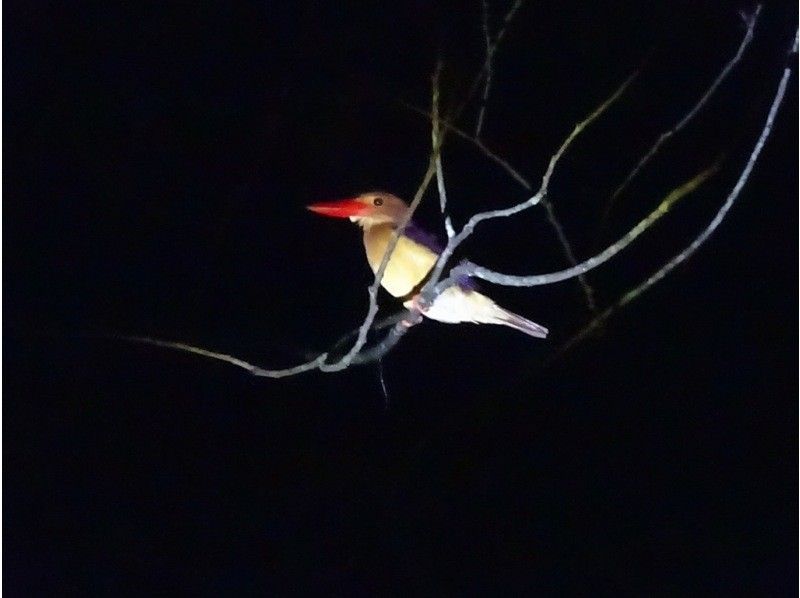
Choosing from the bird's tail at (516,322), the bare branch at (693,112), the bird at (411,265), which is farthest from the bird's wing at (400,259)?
the bare branch at (693,112)

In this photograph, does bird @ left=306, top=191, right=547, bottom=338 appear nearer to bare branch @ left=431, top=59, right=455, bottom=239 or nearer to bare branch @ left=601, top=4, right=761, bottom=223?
bare branch @ left=431, top=59, right=455, bottom=239

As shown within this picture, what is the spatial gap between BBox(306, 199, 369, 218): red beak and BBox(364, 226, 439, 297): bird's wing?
0.03 meters

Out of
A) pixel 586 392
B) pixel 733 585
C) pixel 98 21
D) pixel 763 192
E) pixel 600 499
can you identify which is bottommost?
pixel 733 585

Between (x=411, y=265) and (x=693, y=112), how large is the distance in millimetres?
404

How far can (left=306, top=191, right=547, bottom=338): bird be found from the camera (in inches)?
38.7

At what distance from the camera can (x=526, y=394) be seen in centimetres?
100

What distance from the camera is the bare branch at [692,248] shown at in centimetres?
99

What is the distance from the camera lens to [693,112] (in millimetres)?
996

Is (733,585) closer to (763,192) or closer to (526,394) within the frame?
(526,394)

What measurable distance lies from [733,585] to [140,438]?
79 centimetres

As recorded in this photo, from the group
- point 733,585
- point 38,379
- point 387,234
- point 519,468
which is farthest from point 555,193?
point 38,379

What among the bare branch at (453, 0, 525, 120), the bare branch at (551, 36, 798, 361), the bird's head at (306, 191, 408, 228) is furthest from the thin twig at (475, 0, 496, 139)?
the bare branch at (551, 36, 798, 361)

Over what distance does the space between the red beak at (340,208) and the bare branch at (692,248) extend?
0.31 m

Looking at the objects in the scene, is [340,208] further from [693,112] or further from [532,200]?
[693,112]
